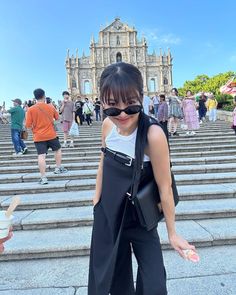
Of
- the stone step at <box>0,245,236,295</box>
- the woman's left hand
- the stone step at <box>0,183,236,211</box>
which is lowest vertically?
the stone step at <box>0,245,236,295</box>

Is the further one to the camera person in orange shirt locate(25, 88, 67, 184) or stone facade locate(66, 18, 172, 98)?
stone facade locate(66, 18, 172, 98)

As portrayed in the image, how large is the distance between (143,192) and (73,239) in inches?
85.6

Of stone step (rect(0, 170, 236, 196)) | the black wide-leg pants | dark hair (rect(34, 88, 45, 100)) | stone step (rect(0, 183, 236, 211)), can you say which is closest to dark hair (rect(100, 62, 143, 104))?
the black wide-leg pants

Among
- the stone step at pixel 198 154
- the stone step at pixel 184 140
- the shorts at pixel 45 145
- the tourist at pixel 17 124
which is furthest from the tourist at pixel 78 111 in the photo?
the shorts at pixel 45 145

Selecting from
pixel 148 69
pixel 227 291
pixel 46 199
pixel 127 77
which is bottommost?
pixel 227 291

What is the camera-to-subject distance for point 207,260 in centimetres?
292

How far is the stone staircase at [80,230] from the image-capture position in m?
2.61

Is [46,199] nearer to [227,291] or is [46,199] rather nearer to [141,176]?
[227,291]

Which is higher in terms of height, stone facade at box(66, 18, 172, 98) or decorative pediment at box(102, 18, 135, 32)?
decorative pediment at box(102, 18, 135, 32)

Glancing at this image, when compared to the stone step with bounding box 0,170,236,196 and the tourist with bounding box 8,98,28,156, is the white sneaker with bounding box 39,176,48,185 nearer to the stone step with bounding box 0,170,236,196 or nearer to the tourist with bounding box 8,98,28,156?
the stone step with bounding box 0,170,236,196

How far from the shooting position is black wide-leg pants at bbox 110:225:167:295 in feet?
4.88

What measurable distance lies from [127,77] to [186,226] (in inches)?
110

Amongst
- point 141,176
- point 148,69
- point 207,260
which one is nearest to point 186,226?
point 207,260

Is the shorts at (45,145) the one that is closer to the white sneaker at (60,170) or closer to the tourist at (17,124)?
the white sneaker at (60,170)
